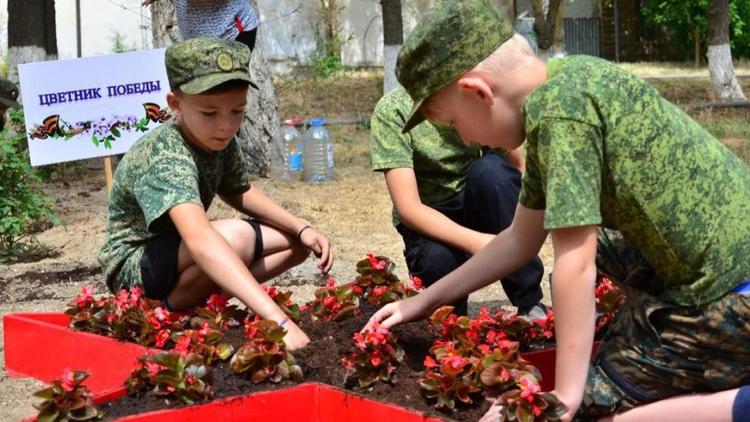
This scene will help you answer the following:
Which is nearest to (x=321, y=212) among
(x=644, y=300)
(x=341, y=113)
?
(x=644, y=300)

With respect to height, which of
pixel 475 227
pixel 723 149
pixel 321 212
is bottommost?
pixel 321 212

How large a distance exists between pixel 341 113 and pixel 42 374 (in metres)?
11.4

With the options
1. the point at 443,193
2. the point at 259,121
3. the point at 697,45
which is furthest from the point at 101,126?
the point at 697,45

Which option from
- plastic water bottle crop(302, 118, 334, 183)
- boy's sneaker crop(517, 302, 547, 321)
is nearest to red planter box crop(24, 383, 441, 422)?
boy's sneaker crop(517, 302, 547, 321)

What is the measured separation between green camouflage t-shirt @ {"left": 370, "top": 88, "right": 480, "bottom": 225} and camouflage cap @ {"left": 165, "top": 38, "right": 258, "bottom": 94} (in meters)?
0.56

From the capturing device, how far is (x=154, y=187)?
145 inches

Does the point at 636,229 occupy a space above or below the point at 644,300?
above

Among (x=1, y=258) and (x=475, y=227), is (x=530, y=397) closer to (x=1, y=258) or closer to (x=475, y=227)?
(x=475, y=227)

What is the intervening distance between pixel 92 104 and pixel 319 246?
11.0ft

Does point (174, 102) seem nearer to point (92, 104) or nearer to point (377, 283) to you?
point (377, 283)

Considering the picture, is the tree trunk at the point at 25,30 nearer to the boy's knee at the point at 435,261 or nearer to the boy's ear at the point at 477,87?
the boy's knee at the point at 435,261

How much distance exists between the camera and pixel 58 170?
10148 millimetres

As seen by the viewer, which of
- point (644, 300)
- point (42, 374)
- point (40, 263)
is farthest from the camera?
point (40, 263)

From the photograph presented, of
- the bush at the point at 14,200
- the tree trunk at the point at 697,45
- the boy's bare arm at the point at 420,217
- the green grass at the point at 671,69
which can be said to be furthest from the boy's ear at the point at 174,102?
the tree trunk at the point at 697,45
